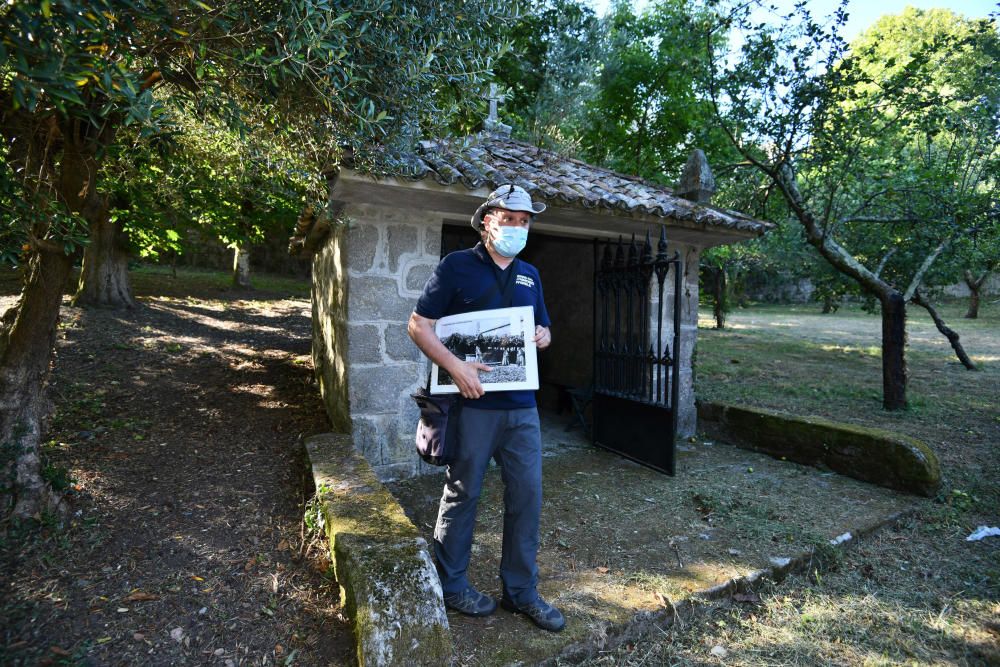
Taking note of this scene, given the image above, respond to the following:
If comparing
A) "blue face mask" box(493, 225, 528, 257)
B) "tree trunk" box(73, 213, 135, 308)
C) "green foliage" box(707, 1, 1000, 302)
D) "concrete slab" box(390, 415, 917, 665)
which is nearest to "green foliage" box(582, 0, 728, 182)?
"green foliage" box(707, 1, 1000, 302)

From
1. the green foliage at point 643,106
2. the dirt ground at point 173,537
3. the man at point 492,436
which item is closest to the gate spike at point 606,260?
the man at point 492,436

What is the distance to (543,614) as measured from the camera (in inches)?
95.0

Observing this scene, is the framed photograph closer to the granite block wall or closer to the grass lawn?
the grass lawn

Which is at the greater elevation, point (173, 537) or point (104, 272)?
point (104, 272)

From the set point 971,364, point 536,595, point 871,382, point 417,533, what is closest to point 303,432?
point 417,533

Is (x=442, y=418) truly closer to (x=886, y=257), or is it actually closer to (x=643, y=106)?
(x=886, y=257)

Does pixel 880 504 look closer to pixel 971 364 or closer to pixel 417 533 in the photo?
pixel 417 533

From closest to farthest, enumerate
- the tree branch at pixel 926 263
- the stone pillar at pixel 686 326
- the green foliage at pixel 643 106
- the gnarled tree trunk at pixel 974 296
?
the stone pillar at pixel 686 326
the tree branch at pixel 926 263
the green foliage at pixel 643 106
the gnarled tree trunk at pixel 974 296

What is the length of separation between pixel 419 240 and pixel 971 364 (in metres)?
11.2

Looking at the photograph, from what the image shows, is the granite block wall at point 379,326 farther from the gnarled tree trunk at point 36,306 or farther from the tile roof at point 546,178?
the gnarled tree trunk at point 36,306

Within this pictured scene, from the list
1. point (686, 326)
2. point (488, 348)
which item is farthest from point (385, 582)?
point (686, 326)

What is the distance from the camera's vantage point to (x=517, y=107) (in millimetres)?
11664

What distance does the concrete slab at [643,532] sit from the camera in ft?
8.05

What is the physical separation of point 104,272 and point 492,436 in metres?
10.9
